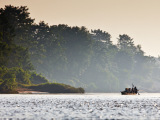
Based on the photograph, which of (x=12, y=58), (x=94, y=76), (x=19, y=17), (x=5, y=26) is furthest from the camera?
(x=94, y=76)

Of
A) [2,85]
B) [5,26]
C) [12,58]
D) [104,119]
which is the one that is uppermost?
[5,26]

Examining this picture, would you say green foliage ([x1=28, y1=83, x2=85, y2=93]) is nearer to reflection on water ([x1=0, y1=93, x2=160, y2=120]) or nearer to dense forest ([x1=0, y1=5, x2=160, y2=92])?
dense forest ([x1=0, y1=5, x2=160, y2=92])

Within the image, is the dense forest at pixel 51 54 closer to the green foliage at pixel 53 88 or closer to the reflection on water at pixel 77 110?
the green foliage at pixel 53 88

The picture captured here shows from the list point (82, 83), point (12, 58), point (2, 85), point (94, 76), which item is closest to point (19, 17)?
point (12, 58)

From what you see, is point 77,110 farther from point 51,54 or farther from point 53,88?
point 51,54

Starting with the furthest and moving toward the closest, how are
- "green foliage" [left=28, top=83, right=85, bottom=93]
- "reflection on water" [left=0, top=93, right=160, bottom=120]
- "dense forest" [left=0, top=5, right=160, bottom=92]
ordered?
"dense forest" [left=0, top=5, right=160, bottom=92]
"green foliage" [left=28, top=83, right=85, bottom=93]
"reflection on water" [left=0, top=93, right=160, bottom=120]

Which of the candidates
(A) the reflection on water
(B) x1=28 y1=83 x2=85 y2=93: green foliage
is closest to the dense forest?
(B) x1=28 y1=83 x2=85 y2=93: green foliage

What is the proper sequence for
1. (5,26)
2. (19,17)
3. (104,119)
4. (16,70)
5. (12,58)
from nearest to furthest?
(104,119)
(16,70)
(5,26)
(12,58)
(19,17)

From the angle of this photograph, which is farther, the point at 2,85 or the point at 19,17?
the point at 19,17

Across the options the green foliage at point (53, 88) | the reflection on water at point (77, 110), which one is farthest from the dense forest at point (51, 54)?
the reflection on water at point (77, 110)

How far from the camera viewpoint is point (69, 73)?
177625mm

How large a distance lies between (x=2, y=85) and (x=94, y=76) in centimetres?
11237

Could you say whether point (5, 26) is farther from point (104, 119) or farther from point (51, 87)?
point (104, 119)

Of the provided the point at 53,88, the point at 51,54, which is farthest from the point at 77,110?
Result: the point at 51,54
